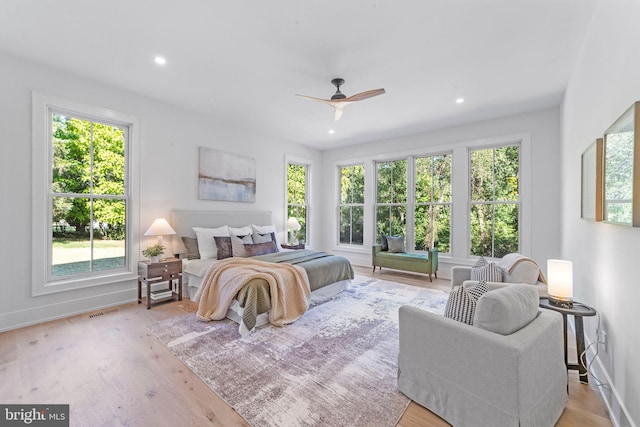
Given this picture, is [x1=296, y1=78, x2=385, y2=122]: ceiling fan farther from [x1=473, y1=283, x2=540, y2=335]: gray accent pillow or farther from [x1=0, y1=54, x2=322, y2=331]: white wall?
[x1=0, y1=54, x2=322, y2=331]: white wall

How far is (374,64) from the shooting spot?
3.04m

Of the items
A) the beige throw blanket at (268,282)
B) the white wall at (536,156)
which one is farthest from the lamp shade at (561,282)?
the white wall at (536,156)

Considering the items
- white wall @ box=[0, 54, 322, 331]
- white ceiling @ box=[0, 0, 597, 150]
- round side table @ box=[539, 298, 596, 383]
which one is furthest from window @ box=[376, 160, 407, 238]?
round side table @ box=[539, 298, 596, 383]

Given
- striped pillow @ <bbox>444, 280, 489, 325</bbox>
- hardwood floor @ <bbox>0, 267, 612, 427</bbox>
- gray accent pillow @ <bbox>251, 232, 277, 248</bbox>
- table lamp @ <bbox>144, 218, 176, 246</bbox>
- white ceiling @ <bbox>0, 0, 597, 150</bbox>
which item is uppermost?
white ceiling @ <bbox>0, 0, 597, 150</bbox>

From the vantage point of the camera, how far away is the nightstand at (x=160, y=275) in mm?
3578

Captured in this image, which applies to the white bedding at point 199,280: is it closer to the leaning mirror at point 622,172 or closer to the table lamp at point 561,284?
the table lamp at point 561,284

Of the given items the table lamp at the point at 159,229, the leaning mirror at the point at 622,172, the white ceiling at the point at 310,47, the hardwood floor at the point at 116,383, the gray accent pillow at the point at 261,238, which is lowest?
the hardwood floor at the point at 116,383

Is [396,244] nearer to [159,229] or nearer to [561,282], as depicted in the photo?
[561,282]

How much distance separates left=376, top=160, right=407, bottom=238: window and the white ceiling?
201 cm

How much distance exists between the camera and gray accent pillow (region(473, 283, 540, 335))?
1.53 m

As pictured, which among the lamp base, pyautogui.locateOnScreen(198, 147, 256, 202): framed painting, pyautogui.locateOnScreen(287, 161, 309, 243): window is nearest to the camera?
the lamp base

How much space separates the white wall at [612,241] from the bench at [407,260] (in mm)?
2287

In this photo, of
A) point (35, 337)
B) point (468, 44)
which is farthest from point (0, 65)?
point (468, 44)

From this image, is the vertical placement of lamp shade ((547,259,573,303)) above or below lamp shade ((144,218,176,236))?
below
